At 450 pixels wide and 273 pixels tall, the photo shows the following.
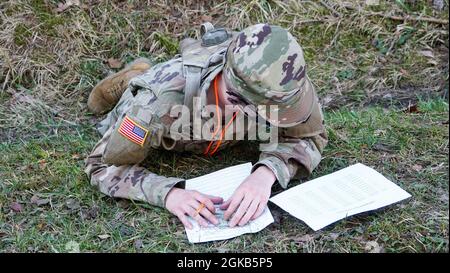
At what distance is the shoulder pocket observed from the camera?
9.87 feet

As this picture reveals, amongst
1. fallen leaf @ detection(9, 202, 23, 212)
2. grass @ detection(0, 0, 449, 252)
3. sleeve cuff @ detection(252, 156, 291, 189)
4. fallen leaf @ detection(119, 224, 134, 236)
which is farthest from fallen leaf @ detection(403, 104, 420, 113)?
fallen leaf @ detection(9, 202, 23, 212)

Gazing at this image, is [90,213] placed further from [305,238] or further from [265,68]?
[265,68]

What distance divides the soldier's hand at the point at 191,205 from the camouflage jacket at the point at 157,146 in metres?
0.05

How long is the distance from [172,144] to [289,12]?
6.22 ft

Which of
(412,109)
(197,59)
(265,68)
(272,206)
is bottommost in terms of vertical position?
(412,109)

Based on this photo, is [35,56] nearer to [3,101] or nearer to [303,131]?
[3,101]

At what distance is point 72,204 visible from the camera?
Result: 3246 millimetres

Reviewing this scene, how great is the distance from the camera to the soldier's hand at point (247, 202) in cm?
284

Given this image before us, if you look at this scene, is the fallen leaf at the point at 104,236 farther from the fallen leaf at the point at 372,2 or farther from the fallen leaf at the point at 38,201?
the fallen leaf at the point at 372,2

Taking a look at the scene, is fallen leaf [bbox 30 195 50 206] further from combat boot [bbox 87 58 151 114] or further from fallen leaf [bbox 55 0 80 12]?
fallen leaf [bbox 55 0 80 12]

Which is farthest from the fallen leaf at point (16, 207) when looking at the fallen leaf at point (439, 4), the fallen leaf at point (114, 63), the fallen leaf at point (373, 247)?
the fallen leaf at point (439, 4)

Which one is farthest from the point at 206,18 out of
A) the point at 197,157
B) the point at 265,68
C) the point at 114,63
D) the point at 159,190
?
the point at 265,68

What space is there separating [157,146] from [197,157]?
0.33 m

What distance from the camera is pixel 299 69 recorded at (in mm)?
2625
